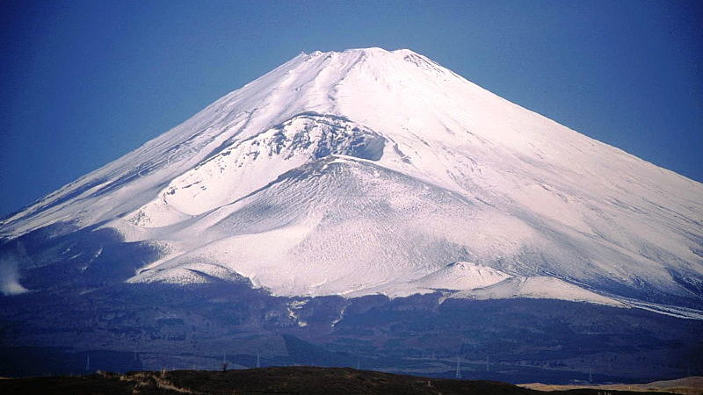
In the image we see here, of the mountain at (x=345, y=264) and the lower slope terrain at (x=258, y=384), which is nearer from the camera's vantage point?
the lower slope terrain at (x=258, y=384)

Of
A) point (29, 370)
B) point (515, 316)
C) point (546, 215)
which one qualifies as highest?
point (546, 215)

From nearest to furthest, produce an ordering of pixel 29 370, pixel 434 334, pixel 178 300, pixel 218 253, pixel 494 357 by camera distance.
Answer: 1. pixel 29 370
2. pixel 494 357
3. pixel 434 334
4. pixel 178 300
5. pixel 218 253

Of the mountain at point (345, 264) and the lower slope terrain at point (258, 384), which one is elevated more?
the mountain at point (345, 264)

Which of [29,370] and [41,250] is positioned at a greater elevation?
[41,250]

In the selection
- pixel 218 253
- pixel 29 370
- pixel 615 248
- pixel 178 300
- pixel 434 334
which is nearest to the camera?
pixel 29 370

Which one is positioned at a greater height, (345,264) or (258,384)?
(345,264)

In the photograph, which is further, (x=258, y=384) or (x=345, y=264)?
(x=345, y=264)

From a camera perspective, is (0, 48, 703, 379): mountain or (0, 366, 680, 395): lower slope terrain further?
(0, 48, 703, 379): mountain

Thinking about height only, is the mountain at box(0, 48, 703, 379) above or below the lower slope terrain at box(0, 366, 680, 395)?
above

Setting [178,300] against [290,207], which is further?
[290,207]

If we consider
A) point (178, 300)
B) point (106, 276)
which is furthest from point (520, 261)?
point (106, 276)

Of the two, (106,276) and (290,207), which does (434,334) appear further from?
(106,276)
